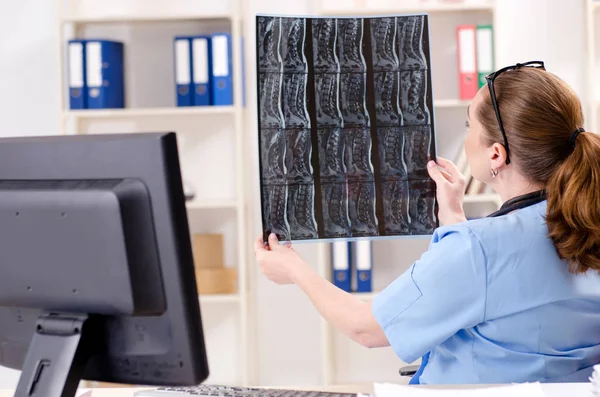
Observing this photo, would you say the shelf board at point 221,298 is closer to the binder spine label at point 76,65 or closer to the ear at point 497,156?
the binder spine label at point 76,65

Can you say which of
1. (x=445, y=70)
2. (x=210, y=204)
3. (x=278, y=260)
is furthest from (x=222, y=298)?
(x=278, y=260)

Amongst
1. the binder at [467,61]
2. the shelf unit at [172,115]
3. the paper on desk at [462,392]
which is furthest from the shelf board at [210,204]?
the paper on desk at [462,392]

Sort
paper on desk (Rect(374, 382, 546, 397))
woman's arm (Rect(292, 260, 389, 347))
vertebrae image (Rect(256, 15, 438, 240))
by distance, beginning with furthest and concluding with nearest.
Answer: vertebrae image (Rect(256, 15, 438, 240))
woman's arm (Rect(292, 260, 389, 347))
paper on desk (Rect(374, 382, 546, 397))

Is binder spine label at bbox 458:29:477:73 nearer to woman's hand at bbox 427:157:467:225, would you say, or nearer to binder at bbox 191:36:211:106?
binder at bbox 191:36:211:106

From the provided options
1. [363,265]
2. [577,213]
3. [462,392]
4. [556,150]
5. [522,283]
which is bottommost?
[363,265]

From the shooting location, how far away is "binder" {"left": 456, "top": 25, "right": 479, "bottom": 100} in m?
2.83

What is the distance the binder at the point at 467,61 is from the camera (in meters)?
2.83

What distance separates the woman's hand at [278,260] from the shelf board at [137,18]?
1650mm

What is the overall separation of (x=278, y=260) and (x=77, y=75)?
1783 millimetres

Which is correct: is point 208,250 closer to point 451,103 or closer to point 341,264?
point 341,264

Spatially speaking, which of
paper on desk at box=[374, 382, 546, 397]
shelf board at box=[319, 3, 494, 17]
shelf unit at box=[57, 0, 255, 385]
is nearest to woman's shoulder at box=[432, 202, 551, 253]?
paper on desk at box=[374, 382, 546, 397]

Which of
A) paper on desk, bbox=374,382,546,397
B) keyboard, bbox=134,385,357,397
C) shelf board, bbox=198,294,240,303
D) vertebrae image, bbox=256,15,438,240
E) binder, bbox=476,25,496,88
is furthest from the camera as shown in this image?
shelf board, bbox=198,294,240,303

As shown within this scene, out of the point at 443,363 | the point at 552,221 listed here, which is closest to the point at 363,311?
the point at 443,363

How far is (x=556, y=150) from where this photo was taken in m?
1.26
